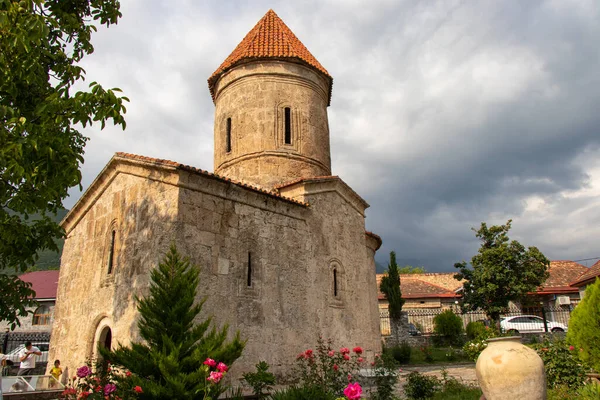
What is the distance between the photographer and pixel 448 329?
18984 millimetres

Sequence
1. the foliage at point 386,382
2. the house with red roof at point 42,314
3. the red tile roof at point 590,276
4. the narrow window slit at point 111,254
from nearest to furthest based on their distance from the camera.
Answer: the foliage at point 386,382 < the narrow window slit at point 111,254 < the red tile roof at point 590,276 < the house with red roof at point 42,314

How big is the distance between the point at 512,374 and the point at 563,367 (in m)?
3.95

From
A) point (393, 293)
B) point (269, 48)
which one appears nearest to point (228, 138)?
point (269, 48)

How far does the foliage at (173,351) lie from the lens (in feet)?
15.6

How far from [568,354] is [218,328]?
625 centimetres

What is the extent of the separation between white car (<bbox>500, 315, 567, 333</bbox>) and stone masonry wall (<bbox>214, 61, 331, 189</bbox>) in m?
12.9

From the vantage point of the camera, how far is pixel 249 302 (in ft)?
26.4

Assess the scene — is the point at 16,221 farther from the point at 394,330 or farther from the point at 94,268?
the point at 394,330

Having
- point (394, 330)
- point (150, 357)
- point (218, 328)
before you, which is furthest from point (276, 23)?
point (394, 330)

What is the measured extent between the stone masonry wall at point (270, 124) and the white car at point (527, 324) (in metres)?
12.9

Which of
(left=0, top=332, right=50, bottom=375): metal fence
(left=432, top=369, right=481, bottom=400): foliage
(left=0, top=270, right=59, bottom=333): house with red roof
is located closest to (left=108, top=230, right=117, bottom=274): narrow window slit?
(left=0, top=332, right=50, bottom=375): metal fence

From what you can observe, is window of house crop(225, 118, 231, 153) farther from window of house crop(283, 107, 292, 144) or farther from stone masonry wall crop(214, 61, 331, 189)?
window of house crop(283, 107, 292, 144)

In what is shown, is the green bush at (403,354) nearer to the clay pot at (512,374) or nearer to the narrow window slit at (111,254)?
the narrow window slit at (111,254)

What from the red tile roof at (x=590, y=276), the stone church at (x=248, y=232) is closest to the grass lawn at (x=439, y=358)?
the stone church at (x=248, y=232)
